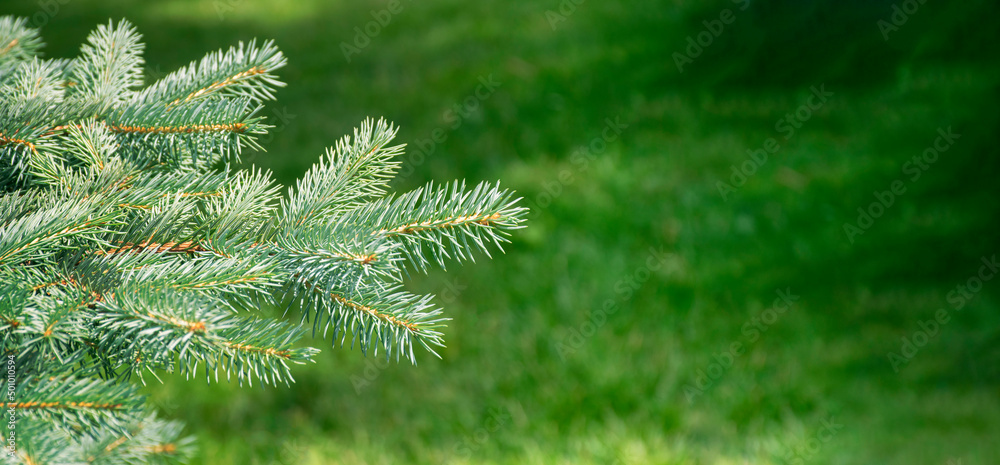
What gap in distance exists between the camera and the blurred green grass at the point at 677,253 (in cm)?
329

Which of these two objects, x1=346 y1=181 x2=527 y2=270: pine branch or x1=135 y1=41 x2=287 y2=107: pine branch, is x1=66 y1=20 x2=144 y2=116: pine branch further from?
x1=346 y1=181 x2=527 y2=270: pine branch

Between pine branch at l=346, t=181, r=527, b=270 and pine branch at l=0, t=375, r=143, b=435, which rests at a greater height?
pine branch at l=346, t=181, r=527, b=270

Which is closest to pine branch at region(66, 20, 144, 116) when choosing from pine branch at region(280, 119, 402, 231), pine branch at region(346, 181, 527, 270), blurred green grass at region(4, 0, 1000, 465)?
pine branch at region(280, 119, 402, 231)

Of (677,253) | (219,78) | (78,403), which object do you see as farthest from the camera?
(677,253)

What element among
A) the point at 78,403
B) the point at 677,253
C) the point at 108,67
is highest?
the point at 108,67

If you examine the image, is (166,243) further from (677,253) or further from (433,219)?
(677,253)

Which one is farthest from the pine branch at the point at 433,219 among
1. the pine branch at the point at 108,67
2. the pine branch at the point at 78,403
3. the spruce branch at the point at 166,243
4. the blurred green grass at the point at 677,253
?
the blurred green grass at the point at 677,253

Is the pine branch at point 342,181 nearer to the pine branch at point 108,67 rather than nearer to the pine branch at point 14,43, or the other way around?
the pine branch at point 108,67

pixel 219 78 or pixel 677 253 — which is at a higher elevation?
pixel 219 78

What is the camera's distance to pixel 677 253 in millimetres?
4445

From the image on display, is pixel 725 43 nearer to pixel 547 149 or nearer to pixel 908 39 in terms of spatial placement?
pixel 908 39

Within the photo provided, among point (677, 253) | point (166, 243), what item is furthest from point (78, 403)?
point (677, 253)

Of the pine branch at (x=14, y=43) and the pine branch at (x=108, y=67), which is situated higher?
the pine branch at (x=14, y=43)

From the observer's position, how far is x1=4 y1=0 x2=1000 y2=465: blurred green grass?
3.29 m
